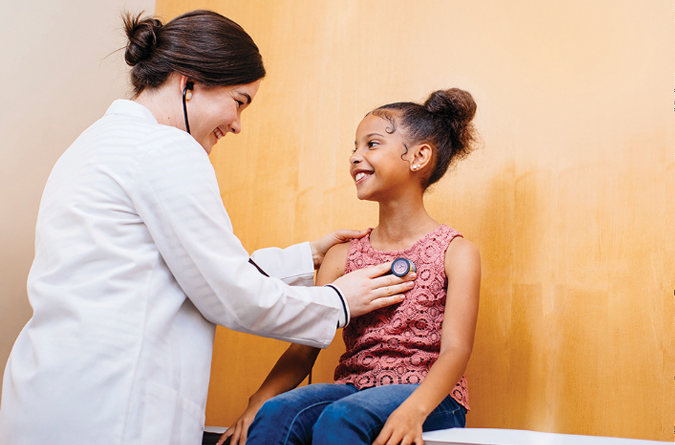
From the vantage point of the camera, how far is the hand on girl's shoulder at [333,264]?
5.20ft

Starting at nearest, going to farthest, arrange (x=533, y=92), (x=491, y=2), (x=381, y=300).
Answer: (x=381, y=300)
(x=533, y=92)
(x=491, y=2)

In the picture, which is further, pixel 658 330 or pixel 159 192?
pixel 658 330

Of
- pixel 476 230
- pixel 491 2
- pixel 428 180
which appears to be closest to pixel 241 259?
pixel 428 180

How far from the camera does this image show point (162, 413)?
39.2 inches

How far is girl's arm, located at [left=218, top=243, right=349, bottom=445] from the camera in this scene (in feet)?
4.17

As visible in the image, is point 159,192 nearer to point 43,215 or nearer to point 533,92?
point 43,215

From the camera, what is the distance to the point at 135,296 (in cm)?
101

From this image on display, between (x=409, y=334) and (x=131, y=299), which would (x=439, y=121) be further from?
(x=131, y=299)

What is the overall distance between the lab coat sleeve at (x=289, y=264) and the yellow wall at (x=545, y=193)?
484 millimetres

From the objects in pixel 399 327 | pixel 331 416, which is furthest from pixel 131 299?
pixel 399 327

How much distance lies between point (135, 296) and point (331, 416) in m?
0.43

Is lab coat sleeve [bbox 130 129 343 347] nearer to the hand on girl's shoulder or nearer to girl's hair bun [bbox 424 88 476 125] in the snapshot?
the hand on girl's shoulder

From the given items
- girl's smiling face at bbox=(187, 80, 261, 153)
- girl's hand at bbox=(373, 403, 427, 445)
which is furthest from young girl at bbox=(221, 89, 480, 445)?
girl's smiling face at bbox=(187, 80, 261, 153)

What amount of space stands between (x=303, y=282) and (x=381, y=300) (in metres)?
0.34
